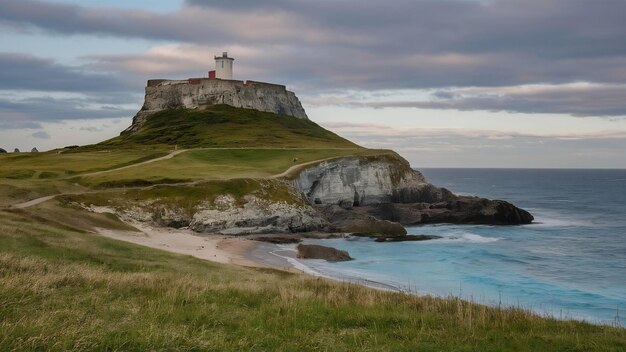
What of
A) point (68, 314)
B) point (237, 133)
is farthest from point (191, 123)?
point (68, 314)

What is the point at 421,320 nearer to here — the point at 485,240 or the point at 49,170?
the point at 485,240

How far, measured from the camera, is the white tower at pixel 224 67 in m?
159

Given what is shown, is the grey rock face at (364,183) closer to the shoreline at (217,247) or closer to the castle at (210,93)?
the shoreline at (217,247)

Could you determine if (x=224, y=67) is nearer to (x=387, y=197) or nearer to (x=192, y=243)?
(x=387, y=197)

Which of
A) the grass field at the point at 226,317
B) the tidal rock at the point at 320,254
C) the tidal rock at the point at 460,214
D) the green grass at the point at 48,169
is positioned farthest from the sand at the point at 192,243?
the tidal rock at the point at 460,214

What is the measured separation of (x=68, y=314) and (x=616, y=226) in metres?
88.7

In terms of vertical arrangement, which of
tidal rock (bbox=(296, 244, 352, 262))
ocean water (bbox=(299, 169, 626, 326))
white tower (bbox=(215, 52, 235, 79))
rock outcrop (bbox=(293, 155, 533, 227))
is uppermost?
white tower (bbox=(215, 52, 235, 79))

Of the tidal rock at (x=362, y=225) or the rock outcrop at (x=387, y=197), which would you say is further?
the rock outcrop at (x=387, y=197)

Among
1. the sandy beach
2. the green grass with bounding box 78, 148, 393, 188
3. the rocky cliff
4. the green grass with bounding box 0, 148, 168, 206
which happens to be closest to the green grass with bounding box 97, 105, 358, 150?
the green grass with bounding box 78, 148, 393, 188

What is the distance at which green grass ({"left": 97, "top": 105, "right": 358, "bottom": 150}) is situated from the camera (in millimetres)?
124762

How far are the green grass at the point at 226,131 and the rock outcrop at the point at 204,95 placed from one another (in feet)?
11.1

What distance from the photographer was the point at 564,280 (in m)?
45.8

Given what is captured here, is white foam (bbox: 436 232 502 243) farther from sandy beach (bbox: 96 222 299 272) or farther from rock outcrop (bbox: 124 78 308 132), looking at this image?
rock outcrop (bbox: 124 78 308 132)

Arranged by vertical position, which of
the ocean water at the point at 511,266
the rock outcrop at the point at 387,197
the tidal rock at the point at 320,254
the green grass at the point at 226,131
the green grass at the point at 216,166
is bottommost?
the ocean water at the point at 511,266
